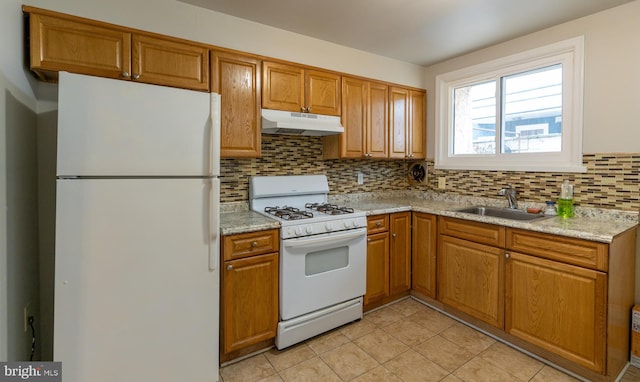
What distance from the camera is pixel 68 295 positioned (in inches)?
56.1

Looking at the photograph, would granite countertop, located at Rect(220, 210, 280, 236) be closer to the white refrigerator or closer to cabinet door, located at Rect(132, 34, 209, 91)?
the white refrigerator

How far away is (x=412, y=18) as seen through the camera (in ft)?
7.72

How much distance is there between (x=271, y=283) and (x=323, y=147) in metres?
1.43

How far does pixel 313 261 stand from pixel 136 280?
1124 mm

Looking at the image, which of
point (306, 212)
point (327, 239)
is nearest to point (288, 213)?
point (306, 212)

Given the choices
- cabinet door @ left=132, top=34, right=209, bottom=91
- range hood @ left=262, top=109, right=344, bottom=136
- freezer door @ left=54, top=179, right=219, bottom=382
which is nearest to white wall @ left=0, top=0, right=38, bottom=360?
freezer door @ left=54, top=179, right=219, bottom=382

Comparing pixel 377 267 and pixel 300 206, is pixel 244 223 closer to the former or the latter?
pixel 300 206

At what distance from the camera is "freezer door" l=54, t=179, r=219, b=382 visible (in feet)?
4.70

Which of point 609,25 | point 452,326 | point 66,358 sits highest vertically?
point 609,25

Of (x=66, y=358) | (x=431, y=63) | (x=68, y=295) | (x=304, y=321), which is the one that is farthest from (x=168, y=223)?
(x=431, y=63)

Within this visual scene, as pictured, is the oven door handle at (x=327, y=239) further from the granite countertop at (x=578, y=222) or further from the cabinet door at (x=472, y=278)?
the cabinet door at (x=472, y=278)

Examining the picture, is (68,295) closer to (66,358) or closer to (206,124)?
(66,358)

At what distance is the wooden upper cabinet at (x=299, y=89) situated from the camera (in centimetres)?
239

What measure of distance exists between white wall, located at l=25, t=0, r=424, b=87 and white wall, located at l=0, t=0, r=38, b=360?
406 millimetres
